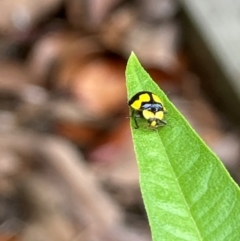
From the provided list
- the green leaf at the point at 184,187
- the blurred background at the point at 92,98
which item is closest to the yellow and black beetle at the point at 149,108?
the green leaf at the point at 184,187

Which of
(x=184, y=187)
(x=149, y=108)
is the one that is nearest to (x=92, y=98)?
(x=149, y=108)

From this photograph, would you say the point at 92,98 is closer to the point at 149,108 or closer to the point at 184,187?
the point at 149,108

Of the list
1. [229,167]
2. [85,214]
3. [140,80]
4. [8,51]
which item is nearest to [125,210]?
[85,214]

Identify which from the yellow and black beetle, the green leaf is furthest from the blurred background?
the green leaf

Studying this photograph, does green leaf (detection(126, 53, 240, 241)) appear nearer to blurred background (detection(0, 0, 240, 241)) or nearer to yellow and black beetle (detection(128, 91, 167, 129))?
yellow and black beetle (detection(128, 91, 167, 129))

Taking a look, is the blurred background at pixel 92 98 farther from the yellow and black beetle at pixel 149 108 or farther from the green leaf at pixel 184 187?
the green leaf at pixel 184 187

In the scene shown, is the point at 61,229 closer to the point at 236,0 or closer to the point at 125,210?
the point at 125,210
